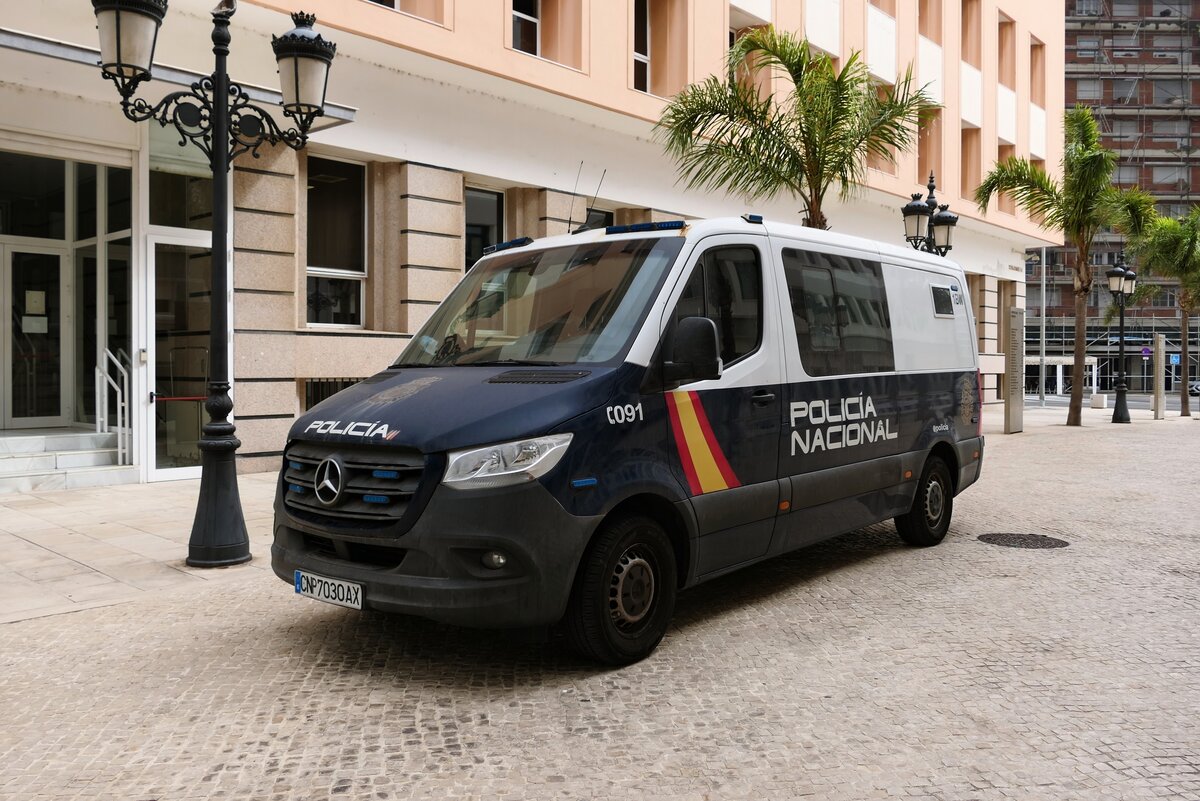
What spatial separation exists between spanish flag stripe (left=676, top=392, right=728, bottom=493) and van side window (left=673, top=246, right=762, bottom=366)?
1.49 feet

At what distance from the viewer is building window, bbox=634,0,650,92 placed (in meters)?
18.7

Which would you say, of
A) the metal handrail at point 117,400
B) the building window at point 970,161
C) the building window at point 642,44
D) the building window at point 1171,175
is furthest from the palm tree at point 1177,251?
the building window at point 1171,175

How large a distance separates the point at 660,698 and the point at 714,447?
4.82ft

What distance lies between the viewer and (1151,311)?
72.5m

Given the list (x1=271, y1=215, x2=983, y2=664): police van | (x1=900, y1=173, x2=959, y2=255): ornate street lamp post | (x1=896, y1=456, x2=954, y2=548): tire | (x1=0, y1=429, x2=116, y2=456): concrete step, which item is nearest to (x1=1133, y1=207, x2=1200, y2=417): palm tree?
(x1=900, y1=173, x2=959, y2=255): ornate street lamp post

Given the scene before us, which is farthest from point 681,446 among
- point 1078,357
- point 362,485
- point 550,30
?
point 1078,357

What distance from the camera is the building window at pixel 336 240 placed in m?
14.0

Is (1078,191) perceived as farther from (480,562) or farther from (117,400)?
(480,562)

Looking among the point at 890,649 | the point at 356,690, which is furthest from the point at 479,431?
the point at 890,649

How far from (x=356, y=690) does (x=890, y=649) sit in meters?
2.74

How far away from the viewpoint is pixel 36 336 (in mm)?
12547

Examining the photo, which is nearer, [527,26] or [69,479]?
[69,479]

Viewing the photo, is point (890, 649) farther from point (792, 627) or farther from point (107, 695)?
point (107, 695)

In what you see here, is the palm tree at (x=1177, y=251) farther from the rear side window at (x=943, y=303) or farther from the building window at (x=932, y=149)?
the rear side window at (x=943, y=303)
